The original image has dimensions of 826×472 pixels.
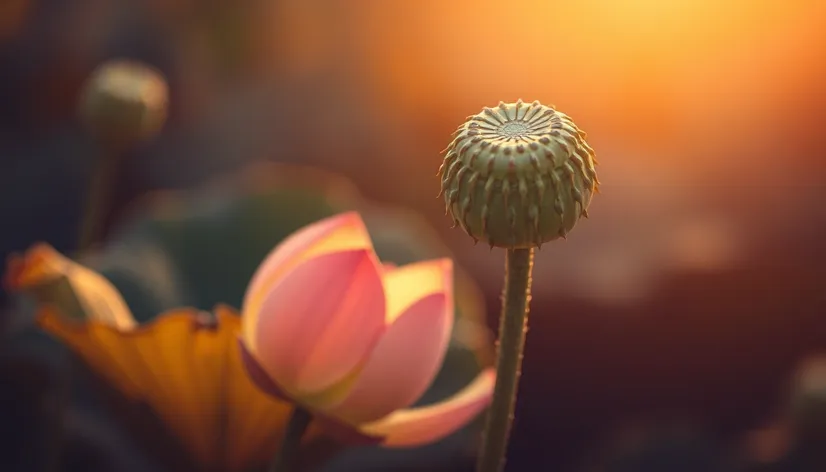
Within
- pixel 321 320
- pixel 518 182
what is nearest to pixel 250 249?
pixel 321 320

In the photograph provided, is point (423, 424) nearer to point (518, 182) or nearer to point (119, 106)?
point (518, 182)

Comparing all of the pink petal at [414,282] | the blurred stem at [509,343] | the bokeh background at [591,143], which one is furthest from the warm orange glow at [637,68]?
the blurred stem at [509,343]

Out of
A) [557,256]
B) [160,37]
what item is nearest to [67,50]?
[160,37]

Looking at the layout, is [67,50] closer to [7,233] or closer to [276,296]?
[7,233]

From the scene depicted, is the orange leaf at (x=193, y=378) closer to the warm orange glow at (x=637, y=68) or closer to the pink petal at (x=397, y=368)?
the pink petal at (x=397, y=368)

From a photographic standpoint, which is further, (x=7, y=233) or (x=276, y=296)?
(x=7, y=233)

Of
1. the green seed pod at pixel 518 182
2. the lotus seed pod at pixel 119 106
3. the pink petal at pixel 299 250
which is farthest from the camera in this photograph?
the lotus seed pod at pixel 119 106

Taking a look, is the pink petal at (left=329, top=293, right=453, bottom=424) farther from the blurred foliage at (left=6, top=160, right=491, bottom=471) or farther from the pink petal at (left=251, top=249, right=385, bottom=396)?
the blurred foliage at (left=6, top=160, right=491, bottom=471)
